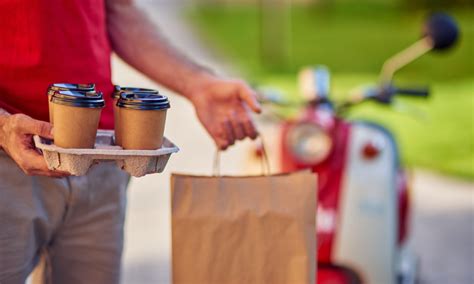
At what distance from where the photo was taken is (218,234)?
2324mm

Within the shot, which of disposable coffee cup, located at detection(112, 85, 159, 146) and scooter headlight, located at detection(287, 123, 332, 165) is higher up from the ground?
disposable coffee cup, located at detection(112, 85, 159, 146)

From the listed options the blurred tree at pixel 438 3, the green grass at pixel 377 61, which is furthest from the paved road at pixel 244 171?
the blurred tree at pixel 438 3

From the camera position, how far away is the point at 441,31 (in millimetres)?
4000

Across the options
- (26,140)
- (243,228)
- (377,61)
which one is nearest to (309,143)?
(243,228)

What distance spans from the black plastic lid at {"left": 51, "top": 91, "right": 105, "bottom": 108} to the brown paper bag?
0.36 metres

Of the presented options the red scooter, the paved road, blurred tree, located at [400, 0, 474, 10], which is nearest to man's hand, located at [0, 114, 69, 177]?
the red scooter

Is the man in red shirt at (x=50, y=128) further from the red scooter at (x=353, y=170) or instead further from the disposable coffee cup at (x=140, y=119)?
the red scooter at (x=353, y=170)

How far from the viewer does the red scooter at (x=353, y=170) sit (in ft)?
12.7

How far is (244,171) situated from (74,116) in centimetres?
239

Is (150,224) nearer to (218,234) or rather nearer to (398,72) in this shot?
(218,234)

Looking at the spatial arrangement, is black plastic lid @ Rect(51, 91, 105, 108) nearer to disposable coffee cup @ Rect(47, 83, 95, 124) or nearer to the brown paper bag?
disposable coffee cup @ Rect(47, 83, 95, 124)

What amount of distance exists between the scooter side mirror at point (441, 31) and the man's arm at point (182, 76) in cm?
164

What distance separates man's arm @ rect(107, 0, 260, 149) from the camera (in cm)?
259

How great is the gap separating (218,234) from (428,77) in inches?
423
